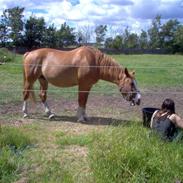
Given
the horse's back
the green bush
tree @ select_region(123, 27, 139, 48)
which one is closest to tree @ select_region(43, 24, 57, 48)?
tree @ select_region(123, 27, 139, 48)

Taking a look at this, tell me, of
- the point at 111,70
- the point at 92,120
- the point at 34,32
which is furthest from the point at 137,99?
the point at 34,32

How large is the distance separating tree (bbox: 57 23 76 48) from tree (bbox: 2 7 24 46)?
197 inches

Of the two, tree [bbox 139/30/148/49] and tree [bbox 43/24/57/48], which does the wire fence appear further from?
tree [bbox 139/30/148/49]

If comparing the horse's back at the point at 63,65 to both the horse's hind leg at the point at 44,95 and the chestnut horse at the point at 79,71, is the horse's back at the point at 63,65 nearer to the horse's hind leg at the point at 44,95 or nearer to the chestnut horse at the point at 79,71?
the chestnut horse at the point at 79,71

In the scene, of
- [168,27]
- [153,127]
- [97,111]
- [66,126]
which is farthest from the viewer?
[168,27]

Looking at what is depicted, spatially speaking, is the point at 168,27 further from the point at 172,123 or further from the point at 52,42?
the point at 172,123

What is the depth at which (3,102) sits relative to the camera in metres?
10.1

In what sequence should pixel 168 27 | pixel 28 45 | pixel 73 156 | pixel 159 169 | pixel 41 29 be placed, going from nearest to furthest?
1. pixel 159 169
2. pixel 73 156
3. pixel 28 45
4. pixel 41 29
5. pixel 168 27

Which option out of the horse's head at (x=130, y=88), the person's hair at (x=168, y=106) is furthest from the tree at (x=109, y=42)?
the person's hair at (x=168, y=106)

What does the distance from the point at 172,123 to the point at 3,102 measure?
16.4ft

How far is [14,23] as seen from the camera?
166 feet

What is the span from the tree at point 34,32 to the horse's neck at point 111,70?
131 ft

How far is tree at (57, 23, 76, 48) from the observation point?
53.3m

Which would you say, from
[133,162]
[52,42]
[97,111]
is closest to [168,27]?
[52,42]
